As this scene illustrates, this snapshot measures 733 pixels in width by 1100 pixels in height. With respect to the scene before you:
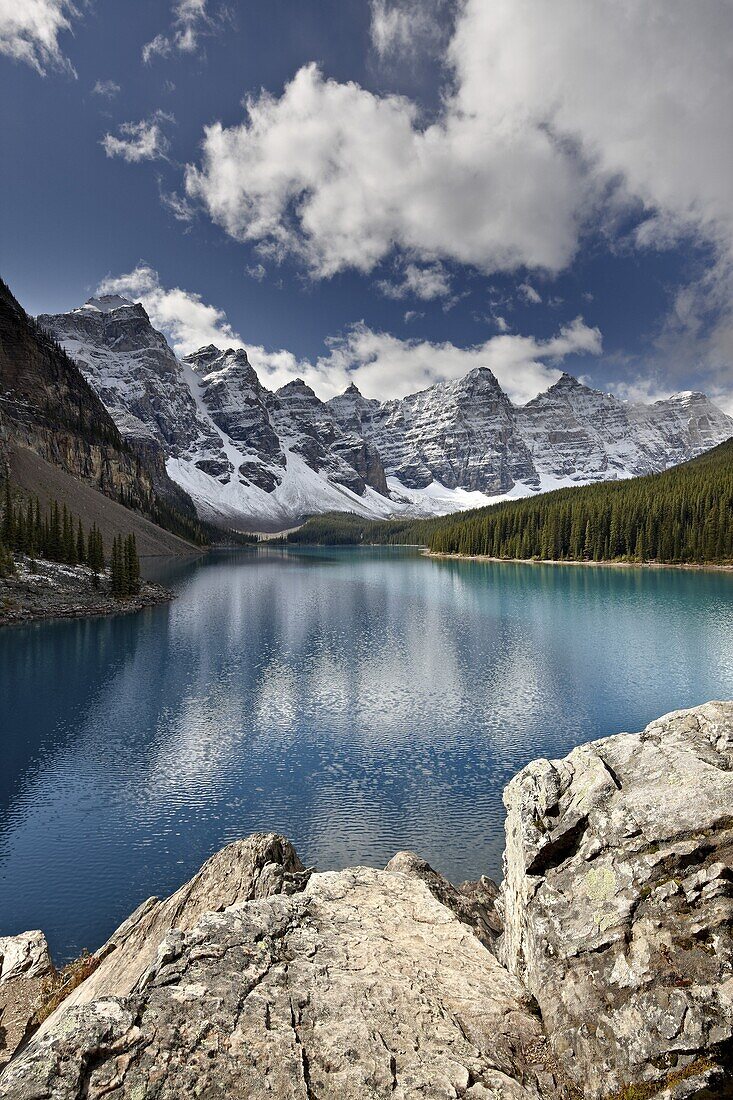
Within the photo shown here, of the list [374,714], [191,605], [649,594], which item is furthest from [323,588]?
[374,714]

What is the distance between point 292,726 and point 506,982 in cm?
2054

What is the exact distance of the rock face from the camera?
5.03m

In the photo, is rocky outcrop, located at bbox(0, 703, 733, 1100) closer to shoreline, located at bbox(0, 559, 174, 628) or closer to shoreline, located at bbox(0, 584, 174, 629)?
shoreline, located at bbox(0, 584, 174, 629)

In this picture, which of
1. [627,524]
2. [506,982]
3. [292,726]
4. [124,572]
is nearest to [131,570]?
[124,572]

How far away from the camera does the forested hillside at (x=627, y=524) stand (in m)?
102

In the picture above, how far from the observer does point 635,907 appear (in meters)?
6.19

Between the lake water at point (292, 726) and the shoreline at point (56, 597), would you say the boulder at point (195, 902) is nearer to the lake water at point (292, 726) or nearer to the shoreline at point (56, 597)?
the lake water at point (292, 726)

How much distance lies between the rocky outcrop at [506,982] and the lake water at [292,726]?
25.1 feet

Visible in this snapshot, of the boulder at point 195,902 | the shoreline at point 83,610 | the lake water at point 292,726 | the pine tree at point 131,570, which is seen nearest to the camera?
the boulder at point 195,902

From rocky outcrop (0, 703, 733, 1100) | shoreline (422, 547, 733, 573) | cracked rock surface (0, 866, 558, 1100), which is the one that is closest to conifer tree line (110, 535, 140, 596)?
rocky outcrop (0, 703, 733, 1100)

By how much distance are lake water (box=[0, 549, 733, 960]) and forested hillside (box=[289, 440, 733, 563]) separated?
52.2 metres

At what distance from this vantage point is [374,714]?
2802cm

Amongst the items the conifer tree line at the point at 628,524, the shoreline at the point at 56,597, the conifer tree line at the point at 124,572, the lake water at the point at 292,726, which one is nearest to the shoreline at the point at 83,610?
the shoreline at the point at 56,597

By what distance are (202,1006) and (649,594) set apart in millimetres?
74161
